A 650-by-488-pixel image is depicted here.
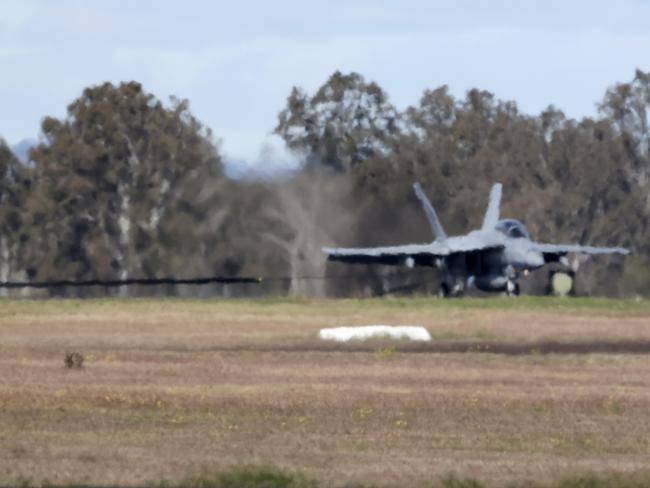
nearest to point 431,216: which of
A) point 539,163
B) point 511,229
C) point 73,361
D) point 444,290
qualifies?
point 444,290

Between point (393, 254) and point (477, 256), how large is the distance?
9.48 feet

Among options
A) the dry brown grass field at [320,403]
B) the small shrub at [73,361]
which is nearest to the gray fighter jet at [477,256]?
the dry brown grass field at [320,403]

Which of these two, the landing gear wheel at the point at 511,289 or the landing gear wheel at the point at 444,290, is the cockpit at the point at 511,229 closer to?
the landing gear wheel at the point at 511,289

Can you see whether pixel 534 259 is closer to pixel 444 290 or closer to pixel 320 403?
pixel 444 290

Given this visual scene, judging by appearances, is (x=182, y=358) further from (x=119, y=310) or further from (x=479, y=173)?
(x=479, y=173)

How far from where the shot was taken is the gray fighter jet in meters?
63.2

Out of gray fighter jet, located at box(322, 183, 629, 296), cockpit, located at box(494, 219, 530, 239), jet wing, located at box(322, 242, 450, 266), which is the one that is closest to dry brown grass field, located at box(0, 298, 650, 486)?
gray fighter jet, located at box(322, 183, 629, 296)

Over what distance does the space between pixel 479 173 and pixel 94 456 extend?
74.5m

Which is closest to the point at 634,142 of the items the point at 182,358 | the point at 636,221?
the point at 636,221

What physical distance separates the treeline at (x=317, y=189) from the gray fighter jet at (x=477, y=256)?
253 centimetres

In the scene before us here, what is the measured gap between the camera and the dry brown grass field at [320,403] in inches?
653

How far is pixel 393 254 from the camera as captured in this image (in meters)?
64.7

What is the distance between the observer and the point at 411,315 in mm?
49062

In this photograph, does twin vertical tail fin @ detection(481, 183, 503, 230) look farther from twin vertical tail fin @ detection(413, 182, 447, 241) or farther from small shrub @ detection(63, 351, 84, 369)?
small shrub @ detection(63, 351, 84, 369)
